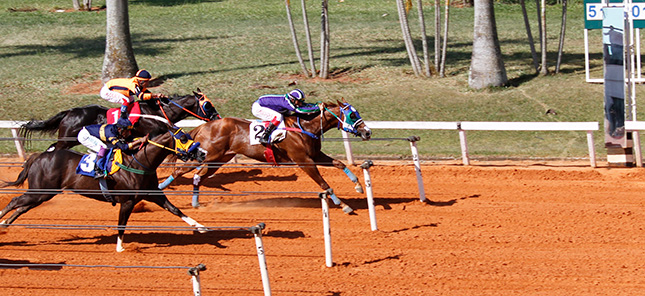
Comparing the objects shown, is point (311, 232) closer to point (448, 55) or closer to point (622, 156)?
point (622, 156)

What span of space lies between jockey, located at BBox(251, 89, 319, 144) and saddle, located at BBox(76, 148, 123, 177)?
274cm

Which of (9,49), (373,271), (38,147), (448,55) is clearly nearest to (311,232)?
(373,271)

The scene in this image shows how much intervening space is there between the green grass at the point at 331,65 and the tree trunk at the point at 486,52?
1.06ft

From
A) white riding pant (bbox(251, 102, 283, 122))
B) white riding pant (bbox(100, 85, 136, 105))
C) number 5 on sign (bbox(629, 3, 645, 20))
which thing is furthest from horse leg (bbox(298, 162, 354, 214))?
number 5 on sign (bbox(629, 3, 645, 20))

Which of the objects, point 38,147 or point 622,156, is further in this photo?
point 38,147

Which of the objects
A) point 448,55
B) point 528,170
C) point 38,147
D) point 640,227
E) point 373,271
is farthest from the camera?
point 448,55

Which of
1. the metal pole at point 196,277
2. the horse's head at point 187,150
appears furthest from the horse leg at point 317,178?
the metal pole at point 196,277

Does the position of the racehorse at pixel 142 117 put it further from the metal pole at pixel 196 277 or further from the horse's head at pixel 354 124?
the metal pole at pixel 196 277

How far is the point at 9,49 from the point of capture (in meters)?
27.1

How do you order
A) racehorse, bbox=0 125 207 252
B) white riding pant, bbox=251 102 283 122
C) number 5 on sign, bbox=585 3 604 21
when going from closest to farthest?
racehorse, bbox=0 125 207 252 → white riding pant, bbox=251 102 283 122 → number 5 on sign, bbox=585 3 604 21

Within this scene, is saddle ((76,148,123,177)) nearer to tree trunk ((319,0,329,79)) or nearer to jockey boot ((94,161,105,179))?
jockey boot ((94,161,105,179))

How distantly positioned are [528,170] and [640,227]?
350 centimetres

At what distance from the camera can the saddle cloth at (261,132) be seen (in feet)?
42.0

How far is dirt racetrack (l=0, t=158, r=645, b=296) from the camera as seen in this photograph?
9.27 m
